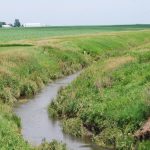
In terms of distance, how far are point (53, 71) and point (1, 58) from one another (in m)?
5.45

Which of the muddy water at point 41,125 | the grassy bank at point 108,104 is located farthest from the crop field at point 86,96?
the muddy water at point 41,125

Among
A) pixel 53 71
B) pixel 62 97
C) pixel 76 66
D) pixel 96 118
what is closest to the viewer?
pixel 96 118

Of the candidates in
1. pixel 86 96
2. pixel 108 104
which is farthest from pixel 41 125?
pixel 108 104

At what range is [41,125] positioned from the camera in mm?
27062

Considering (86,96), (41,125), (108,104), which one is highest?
(108,104)

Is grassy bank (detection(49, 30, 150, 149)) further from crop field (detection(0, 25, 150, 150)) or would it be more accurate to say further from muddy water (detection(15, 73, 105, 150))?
muddy water (detection(15, 73, 105, 150))

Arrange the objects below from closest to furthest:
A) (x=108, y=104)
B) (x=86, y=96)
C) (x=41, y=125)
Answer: (x=108, y=104) → (x=41, y=125) → (x=86, y=96)

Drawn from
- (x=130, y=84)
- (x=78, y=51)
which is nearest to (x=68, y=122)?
(x=130, y=84)

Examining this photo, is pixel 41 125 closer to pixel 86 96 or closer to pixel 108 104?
pixel 86 96

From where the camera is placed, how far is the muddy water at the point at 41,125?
23344 millimetres

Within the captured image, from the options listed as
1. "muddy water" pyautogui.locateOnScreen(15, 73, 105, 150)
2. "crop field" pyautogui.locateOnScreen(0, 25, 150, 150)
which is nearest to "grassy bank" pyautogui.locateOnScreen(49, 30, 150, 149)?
"crop field" pyautogui.locateOnScreen(0, 25, 150, 150)

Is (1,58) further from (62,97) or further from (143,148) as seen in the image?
(143,148)

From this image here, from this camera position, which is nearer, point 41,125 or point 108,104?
point 108,104

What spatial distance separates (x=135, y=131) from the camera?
72.4 ft
